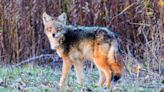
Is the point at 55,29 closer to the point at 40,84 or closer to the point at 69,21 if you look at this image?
the point at 40,84

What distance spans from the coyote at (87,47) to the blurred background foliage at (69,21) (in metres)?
3.09

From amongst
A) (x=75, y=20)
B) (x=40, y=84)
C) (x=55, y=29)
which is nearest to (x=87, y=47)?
(x=55, y=29)

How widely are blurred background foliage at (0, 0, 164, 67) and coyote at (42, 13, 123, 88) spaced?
3092 mm

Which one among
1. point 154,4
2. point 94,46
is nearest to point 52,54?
point 154,4

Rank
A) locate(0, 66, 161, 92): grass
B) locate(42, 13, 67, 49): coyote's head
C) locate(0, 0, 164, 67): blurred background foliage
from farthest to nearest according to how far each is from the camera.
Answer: locate(0, 0, 164, 67): blurred background foliage
locate(42, 13, 67, 49): coyote's head
locate(0, 66, 161, 92): grass

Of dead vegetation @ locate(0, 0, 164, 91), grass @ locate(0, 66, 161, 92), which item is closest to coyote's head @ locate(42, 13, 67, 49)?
grass @ locate(0, 66, 161, 92)

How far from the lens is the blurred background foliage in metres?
12.3

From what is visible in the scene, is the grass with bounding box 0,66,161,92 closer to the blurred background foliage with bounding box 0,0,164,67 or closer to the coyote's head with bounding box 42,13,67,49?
the coyote's head with bounding box 42,13,67,49

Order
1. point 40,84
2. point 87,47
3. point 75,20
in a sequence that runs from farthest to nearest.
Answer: point 75,20 < point 87,47 < point 40,84

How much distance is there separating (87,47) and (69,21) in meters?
3.94

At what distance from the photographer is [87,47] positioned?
8961 mm

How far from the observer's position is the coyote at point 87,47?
8719 mm

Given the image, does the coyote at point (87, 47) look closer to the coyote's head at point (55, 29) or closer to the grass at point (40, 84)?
the coyote's head at point (55, 29)

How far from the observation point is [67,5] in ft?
42.8
